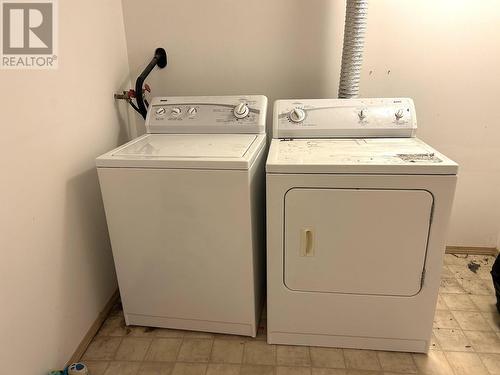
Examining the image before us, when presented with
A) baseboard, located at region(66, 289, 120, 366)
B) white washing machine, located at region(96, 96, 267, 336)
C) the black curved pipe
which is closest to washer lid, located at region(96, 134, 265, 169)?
white washing machine, located at region(96, 96, 267, 336)

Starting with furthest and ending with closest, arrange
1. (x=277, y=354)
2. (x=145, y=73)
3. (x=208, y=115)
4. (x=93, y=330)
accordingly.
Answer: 1. (x=145, y=73)
2. (x=208, y=115)
3. (x=93, y=330)
4. (x=277, y=354)

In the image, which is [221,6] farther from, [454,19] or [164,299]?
[164,299]

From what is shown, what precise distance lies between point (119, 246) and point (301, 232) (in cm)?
78

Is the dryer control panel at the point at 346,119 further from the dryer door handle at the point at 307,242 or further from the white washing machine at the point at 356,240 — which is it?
the dryer door handle at the point at 307,242

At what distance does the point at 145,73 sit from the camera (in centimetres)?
190

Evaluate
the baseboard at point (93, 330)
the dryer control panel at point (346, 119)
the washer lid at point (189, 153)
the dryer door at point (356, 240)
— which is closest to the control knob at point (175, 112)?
the washer lid at point (189, 153)

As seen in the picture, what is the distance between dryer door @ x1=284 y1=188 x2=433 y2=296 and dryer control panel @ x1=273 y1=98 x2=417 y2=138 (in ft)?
1.69

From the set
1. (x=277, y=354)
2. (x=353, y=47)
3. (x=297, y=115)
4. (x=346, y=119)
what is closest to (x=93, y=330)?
(x=277, y=354)

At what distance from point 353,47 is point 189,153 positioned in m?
0.99

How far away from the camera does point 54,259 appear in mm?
1389

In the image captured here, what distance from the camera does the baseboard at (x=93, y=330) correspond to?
1.53 m

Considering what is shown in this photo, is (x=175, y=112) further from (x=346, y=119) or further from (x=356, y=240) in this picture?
(x=356, y=240)

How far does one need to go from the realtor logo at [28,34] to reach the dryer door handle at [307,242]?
3.83 feet

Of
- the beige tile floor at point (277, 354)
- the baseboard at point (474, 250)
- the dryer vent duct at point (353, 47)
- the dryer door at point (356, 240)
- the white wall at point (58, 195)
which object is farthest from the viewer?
the baseboard at point (474, 250)
